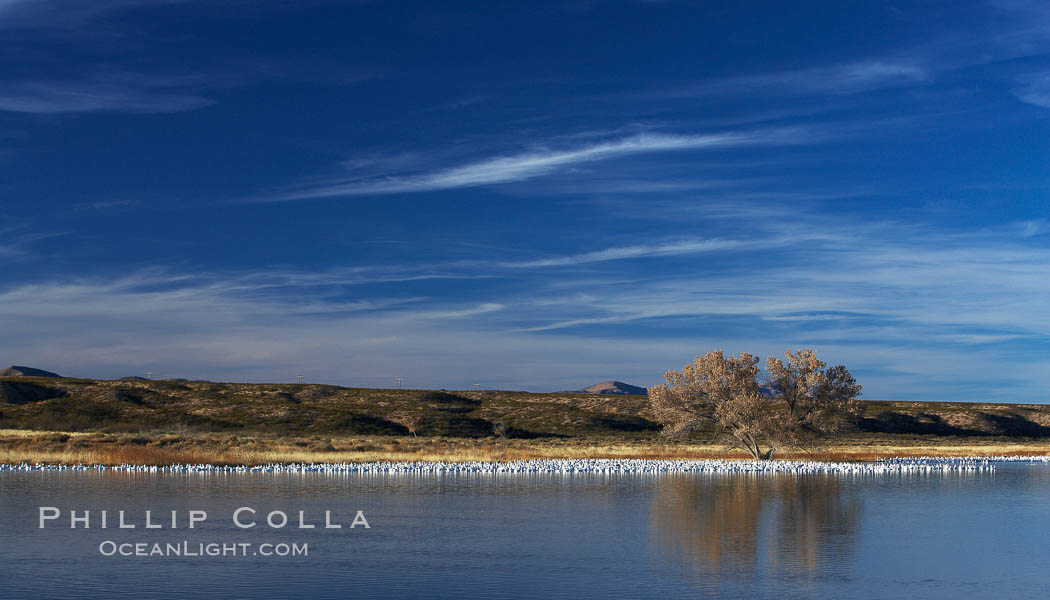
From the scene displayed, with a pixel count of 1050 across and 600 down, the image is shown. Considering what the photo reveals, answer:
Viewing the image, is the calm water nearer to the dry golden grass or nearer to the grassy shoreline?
the dry golden grass

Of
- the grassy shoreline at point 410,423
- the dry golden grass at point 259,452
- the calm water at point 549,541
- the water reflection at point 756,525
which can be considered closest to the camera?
the calm water at point 549,541

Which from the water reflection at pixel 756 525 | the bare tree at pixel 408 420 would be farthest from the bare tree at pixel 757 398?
the bare tree at pixel 408 420

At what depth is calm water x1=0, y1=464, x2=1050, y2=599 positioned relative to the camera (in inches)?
570

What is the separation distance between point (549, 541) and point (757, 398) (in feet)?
102

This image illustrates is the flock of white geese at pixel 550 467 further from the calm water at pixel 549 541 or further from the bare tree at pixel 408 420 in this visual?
the bare tree at pixel 408 420

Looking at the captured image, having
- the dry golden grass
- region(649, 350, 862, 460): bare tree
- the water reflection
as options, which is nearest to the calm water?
the water reflection

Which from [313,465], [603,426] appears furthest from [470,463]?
[603,426]

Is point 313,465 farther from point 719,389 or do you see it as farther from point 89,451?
point 719,389

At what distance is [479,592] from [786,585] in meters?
4.50

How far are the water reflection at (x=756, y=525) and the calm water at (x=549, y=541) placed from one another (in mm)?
75

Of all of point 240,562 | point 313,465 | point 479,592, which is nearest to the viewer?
point 479,592

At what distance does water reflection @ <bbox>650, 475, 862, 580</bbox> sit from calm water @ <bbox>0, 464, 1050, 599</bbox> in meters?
0.08

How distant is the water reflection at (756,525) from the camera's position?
54.2 feet

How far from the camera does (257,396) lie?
112m
